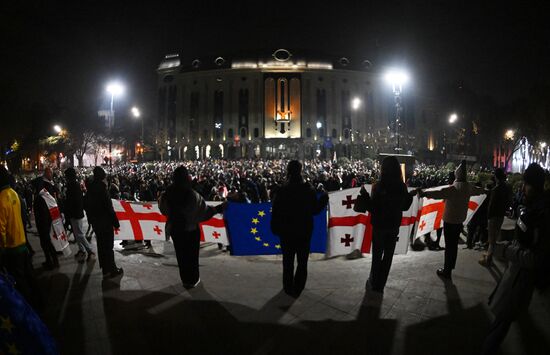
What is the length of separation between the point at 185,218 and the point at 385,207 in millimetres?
2725

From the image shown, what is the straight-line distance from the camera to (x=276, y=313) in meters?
4.70

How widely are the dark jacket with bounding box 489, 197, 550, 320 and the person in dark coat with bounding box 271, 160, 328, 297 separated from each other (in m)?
2.39

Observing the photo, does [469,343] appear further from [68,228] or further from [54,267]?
[68,228]

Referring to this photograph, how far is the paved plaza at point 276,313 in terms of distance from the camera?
3.90 metres

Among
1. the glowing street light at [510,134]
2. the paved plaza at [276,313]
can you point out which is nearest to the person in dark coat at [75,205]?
the paved plaza at [276,313]

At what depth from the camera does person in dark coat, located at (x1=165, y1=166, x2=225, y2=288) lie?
221 inches

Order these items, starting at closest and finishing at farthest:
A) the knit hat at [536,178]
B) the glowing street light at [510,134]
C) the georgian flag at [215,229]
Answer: the knit hat at [536,178], the georgian flag at [215,229], the glowing street light at [510,134]

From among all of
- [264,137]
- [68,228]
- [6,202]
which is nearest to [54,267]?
[6,202]

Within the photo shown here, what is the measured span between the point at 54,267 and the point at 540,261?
7350mm

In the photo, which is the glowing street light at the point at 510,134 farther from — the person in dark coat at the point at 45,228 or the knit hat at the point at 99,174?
the person in dark coat at the point at 45,228

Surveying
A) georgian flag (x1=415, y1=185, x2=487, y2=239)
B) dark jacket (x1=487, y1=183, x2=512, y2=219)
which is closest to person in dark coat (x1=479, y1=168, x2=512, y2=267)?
dark jacket (x1=487, y1=183, x2=512, y2=219)

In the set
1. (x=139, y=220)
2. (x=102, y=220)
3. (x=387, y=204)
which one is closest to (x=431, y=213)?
(x=387, y=204)

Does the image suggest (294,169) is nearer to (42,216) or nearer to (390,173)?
(390,173)

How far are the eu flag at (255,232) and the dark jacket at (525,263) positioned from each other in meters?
4.05
